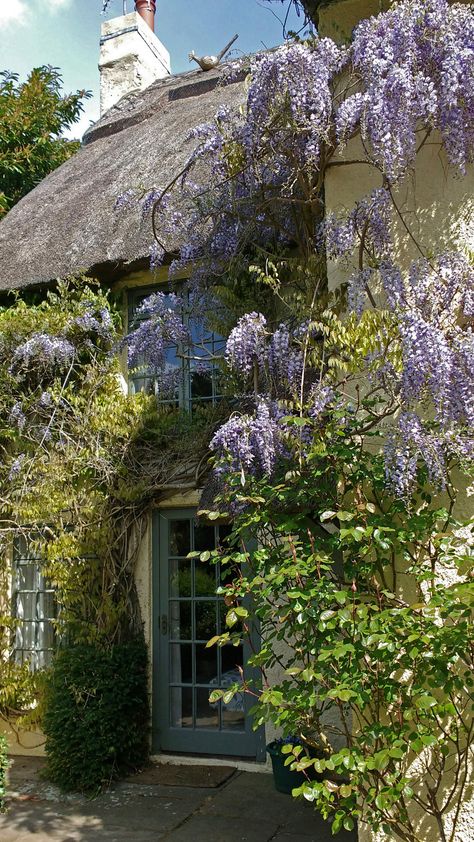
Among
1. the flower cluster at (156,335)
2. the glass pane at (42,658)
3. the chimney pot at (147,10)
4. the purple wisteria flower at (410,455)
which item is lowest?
the glass pane at (42,658)

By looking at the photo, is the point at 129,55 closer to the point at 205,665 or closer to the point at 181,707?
the point at 205,665

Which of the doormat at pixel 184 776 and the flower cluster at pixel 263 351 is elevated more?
the flower cluster at pixel 263 351

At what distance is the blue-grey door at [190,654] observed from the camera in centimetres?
538

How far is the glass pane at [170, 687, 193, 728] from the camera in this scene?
5.53m

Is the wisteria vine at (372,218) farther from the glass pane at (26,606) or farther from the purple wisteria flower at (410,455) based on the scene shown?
the glass pane at (26,606)

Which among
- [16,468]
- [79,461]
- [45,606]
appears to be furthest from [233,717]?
[16,468]

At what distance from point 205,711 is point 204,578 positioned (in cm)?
97

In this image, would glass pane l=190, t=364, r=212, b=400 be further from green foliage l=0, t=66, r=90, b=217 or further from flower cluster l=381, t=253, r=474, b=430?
green foliage l=0, t=66, r=90, b=217

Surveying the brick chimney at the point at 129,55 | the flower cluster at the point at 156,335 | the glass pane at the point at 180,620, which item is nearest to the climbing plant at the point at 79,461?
the glass pane at the point at 180,620

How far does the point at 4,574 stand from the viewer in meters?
6.35

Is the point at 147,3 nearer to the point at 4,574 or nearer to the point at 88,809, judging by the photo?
the point at 4,574

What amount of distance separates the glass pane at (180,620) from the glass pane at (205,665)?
0.15m

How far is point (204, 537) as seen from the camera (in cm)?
570

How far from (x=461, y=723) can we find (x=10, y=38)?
10.8 metres
